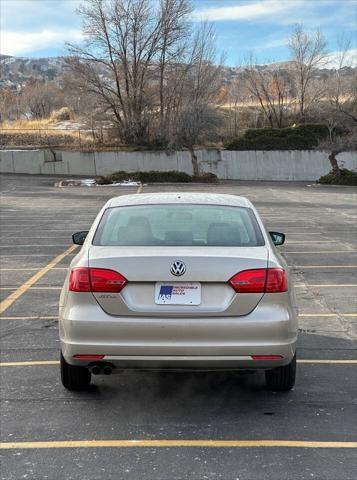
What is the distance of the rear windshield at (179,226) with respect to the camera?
13.3ft

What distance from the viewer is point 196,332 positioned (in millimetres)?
3557

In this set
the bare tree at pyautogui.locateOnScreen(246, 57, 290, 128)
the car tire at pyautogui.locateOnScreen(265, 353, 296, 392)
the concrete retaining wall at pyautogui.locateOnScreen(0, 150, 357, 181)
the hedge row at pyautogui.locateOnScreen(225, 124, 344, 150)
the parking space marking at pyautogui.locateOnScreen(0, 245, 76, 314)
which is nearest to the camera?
the car tire at pyautogui.locateOnScreen(265, 353, 296, 392)

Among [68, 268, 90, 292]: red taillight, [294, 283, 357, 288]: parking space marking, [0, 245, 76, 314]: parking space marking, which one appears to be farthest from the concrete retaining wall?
[68, 268, 90, 292]: red taillight

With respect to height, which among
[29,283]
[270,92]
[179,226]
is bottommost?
[29,283]

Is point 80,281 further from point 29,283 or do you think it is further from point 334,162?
point 334,162

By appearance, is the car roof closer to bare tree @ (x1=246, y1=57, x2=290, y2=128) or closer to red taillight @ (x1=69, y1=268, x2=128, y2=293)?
red taillight @ (x1=69, y1=268, x2=128, y2=293)

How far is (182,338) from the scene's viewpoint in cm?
357

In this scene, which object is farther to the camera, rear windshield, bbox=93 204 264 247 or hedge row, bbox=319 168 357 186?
hedge row, bbox=319 168 357 186

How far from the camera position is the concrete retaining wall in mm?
46250

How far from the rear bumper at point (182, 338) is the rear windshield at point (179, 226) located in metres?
0.62

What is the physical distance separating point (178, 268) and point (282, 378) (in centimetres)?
136

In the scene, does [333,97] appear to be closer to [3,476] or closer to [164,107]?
[164,107]

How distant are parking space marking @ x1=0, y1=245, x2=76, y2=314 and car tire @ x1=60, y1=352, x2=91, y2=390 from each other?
2861mm

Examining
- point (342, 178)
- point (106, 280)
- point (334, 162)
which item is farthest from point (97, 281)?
point (334, 162)
